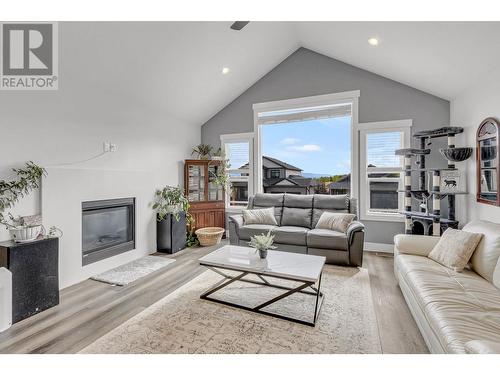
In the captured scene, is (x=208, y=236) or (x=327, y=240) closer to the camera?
(x=327, y=240)

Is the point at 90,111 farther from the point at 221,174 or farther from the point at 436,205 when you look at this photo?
the point at 436,205

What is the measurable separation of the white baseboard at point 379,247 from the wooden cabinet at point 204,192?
2.87m

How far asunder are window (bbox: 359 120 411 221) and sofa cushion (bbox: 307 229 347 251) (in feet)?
4.03

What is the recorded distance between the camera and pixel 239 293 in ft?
9.01

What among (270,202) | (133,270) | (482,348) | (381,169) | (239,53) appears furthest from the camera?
(270,202)

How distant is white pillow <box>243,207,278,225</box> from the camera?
4.35 metres

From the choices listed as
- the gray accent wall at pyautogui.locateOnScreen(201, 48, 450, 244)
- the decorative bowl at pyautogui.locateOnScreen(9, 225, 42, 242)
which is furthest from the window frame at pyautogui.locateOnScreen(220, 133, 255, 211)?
the decorative bowl at pyautogui.locateOnScreen(9, 225, 42, 242)

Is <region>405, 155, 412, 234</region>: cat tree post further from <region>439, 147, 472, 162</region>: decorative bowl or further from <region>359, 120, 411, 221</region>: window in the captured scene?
<region>439, 147, 472, 162</region>: decorative bowl

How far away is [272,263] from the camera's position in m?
2.51

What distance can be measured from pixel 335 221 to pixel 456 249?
159cm

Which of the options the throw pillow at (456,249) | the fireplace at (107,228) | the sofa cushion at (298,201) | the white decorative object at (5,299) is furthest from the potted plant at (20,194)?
the throw pillow at (456,249)

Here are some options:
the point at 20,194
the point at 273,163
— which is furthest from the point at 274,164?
the point at 20,194

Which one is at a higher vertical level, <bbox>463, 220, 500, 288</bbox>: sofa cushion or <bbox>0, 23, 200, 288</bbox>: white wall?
<bbox>0, 23, 200, 288</bbox>: white wall
